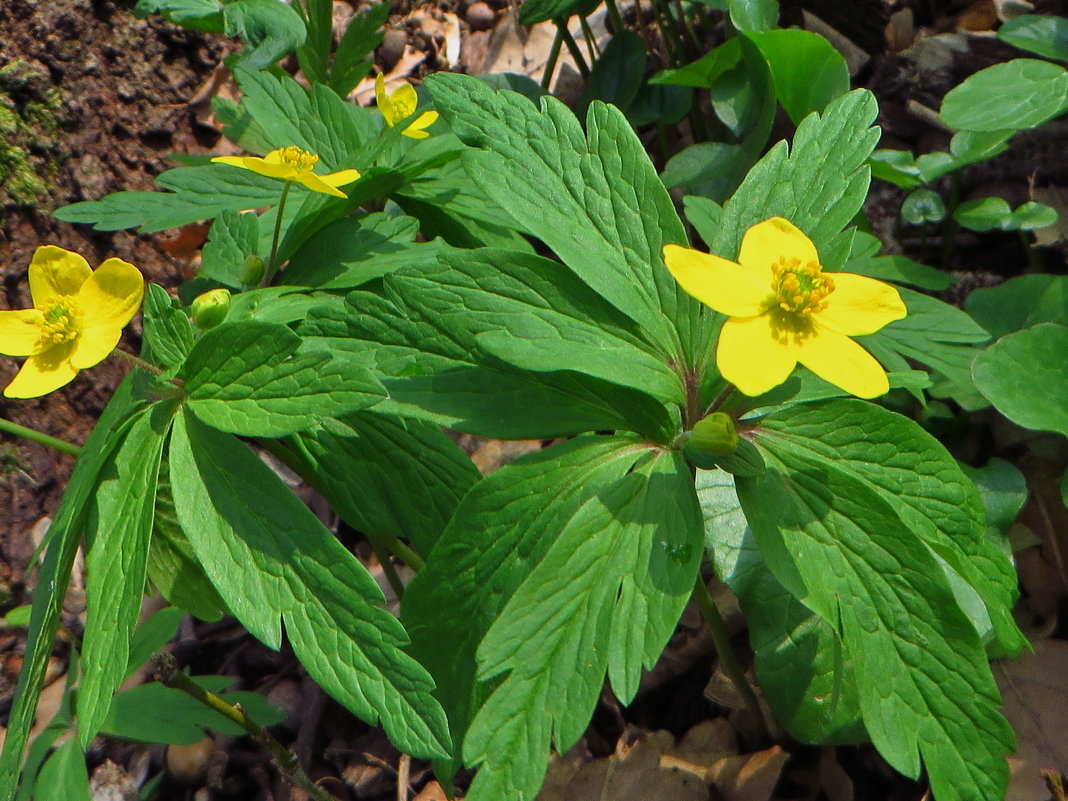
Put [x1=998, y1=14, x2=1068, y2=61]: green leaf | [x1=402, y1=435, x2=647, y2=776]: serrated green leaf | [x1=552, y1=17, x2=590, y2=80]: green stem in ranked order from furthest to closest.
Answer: [x1=552, y1=17, x2=590, y2=80]: green stem, [x1=998, y1=14, x2=1068, y2=61]: green leaf, [x1=402, y1=435, x2=647, y2=776]: serrated green leaf

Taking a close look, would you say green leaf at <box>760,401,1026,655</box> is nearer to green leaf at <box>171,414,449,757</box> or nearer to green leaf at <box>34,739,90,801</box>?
green leaf at <box>171,414,449,757</box>

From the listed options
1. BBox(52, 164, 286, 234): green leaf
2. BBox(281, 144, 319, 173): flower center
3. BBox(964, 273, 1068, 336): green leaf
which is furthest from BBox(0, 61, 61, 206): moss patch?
BBox(964, 273, 1068, 336): green leaf

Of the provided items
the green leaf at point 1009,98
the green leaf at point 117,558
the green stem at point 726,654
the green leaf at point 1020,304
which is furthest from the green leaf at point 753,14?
the green leaf at point 117,558

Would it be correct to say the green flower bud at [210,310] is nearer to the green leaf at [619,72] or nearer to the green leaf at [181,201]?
the green leaf at [181,201]

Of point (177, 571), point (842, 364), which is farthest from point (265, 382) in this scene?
point (842, 364)

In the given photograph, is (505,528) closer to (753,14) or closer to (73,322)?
(73,322)
